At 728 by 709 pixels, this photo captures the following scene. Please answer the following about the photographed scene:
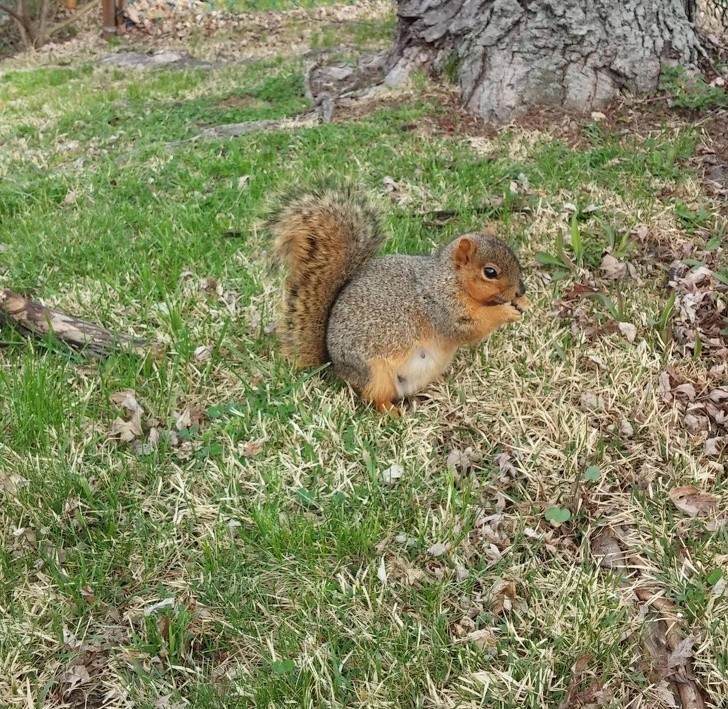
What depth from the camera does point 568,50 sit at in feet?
14.1

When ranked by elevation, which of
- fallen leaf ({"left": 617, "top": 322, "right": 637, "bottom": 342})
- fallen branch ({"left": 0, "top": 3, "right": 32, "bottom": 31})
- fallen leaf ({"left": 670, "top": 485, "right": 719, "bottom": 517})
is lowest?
fallen leaf ({"left": 670, "top": 485, "right": 719, "bottom": 517})

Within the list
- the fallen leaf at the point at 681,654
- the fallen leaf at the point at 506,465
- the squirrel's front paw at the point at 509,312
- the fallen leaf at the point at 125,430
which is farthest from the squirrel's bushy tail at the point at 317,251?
the fallen leaf at the point at 681,654

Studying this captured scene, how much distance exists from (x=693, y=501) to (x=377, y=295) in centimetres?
114

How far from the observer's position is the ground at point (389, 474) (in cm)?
169

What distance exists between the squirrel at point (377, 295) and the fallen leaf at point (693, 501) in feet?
2.57

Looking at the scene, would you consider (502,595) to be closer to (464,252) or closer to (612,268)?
(464,252)

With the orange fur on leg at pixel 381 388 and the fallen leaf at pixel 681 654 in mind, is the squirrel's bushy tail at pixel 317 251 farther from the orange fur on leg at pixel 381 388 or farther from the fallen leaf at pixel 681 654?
the fallen leaf at pixel 681 654

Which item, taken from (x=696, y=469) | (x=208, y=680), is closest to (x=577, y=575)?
(x=696, y=469)

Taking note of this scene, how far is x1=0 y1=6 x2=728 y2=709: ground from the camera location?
1.69 metres

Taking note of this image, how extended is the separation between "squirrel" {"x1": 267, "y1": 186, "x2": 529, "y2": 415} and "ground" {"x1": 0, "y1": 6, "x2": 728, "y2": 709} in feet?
0.51

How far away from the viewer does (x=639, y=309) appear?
2744mm

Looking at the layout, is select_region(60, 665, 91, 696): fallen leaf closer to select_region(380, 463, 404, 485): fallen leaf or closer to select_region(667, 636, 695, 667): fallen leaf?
select_region(380, 463, 404, 485): fallen leaf

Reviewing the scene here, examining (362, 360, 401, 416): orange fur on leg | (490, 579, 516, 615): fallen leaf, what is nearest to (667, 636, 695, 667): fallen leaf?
(490, 579, 516, 615): fallen leaf

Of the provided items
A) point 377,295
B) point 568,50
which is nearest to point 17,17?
point 568,50
